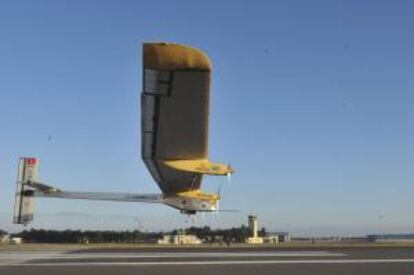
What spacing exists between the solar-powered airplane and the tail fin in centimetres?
789

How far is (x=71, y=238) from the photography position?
101 metres

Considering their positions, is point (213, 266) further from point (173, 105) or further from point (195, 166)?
point (173, 105)

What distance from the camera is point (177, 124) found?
20406mm

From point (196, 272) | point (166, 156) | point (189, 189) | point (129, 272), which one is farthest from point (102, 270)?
point (189, 189)

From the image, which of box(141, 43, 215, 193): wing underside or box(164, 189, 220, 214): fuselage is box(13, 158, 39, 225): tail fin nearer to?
box(164, 189, 220, 214): fuselage

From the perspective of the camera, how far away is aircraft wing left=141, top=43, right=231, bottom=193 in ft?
51.3

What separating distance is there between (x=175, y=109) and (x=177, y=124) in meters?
1.23

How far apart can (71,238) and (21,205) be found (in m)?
65.0

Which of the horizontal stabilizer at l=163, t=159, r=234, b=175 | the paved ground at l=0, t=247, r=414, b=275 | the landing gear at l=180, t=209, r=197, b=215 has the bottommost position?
the paved ground at l=0, t=247, r=414, b=275

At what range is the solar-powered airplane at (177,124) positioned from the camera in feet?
51.9

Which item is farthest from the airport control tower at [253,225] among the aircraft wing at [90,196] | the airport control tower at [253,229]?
the aircraft wing at [90,196]

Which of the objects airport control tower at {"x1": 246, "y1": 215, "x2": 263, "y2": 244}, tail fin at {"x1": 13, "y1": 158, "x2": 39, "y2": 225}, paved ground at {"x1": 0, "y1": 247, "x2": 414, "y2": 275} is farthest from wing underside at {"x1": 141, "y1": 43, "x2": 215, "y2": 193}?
airport control tower at {"x1": 246, "y1": 215, "x2": 263, "y2": 244}

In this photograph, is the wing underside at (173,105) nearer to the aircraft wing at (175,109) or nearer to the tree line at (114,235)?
the aircraft wing at (175,109)

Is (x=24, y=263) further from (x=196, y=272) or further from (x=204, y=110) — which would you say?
(x=204, y=110)
